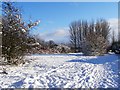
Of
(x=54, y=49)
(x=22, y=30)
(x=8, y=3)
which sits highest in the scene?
(x=8, y=3)

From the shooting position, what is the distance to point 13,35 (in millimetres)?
15820

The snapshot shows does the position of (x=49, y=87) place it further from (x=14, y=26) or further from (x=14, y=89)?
(x=14, y=26)

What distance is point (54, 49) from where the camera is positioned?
48.6m

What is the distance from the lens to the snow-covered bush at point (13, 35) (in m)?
15.6

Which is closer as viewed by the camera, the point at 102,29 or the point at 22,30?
the point at 22,30

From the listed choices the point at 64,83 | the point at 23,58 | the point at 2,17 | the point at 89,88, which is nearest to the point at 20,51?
the point at 23,58

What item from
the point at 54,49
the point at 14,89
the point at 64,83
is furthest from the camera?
the point at 54,49

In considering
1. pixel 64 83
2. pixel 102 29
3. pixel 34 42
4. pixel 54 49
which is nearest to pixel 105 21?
pixel 102 29

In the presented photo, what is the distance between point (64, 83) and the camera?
9.07 meters

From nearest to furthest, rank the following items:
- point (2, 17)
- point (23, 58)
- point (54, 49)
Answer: point (2, 17), point (23, 58), point (54, 49)

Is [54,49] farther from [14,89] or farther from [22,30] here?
[14,89]

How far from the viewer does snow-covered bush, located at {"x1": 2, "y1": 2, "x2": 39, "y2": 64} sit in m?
15.6

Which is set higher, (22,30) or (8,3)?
(8,3)

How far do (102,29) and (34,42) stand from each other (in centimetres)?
4911
